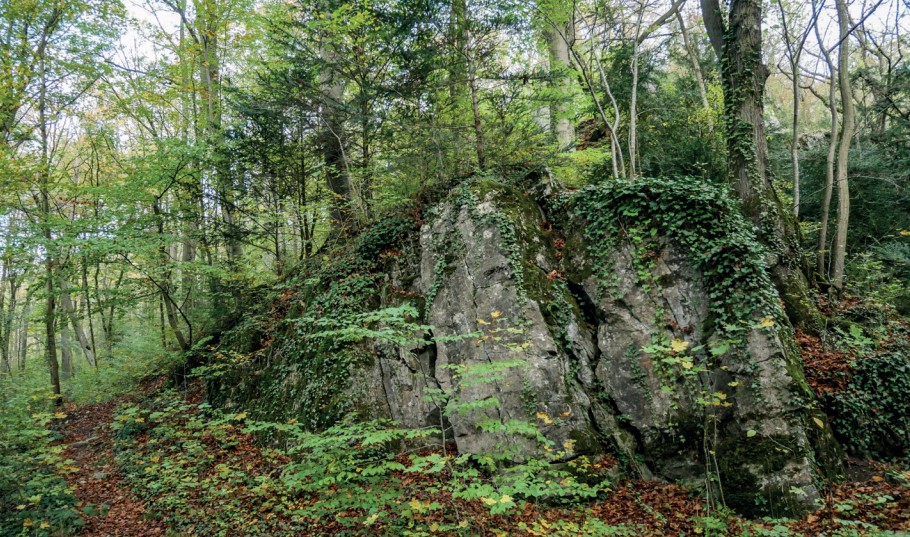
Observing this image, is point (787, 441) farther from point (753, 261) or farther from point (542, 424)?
point (542, 424)

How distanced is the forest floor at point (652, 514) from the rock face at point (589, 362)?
282 millimetres

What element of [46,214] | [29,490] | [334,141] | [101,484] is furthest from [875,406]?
[46,214]

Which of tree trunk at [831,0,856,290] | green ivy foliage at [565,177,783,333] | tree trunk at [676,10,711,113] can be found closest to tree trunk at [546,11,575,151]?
green ivy foliage at [565,177,783,333]

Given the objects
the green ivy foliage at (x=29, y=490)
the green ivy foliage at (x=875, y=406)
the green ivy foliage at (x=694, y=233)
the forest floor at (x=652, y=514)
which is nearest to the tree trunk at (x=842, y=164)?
the green ivy foliage at (x=875, y=406)

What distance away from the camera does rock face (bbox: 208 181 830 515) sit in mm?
5097

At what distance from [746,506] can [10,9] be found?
17.2 m

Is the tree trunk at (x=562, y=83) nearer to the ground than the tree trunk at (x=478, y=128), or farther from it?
farther from it

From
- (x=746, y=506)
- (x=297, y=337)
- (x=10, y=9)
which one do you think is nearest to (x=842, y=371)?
(x=746, y=506)

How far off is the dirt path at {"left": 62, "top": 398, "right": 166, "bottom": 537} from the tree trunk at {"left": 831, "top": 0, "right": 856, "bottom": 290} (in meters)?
11.6

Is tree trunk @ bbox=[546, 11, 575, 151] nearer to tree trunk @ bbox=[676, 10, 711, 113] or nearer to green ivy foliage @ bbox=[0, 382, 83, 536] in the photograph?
tree trunk @ bbox=[676, 10, 711, 113]

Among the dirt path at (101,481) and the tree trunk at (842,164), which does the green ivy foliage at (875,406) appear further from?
the dirt path at (101,481)

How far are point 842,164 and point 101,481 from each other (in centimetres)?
1449

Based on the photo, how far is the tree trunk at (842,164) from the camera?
7219 mm

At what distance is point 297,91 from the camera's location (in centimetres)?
897
